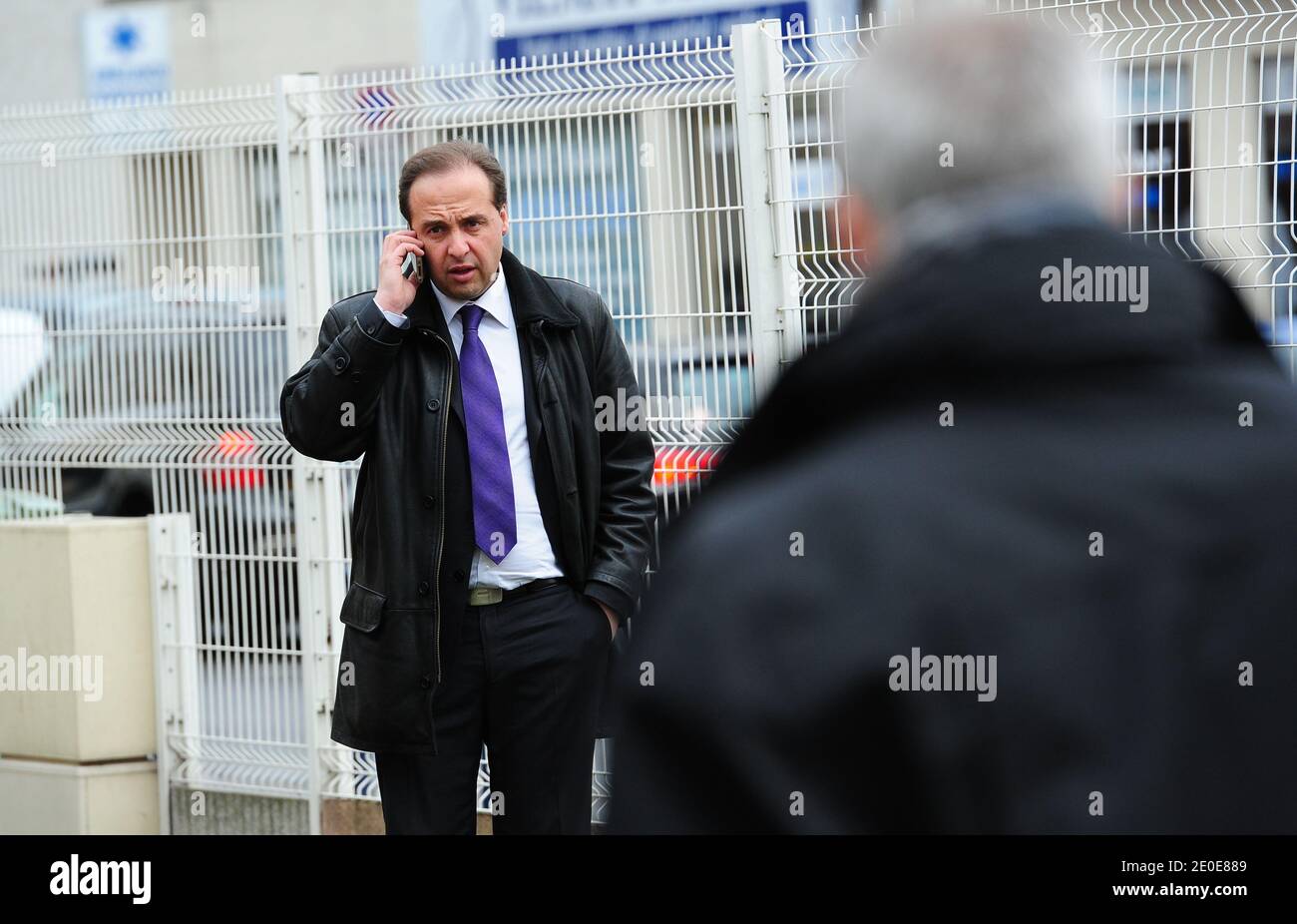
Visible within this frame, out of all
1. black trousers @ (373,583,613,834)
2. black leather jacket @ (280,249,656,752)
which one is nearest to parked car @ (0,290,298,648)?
black leather jacket @ (280,249,656,752)

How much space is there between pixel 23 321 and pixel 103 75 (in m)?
15.2

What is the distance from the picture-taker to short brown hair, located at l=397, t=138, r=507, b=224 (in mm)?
4289

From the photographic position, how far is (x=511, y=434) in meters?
4.21

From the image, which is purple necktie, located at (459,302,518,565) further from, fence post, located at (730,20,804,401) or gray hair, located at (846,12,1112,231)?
gray hair, located at (846,12,1112,231)

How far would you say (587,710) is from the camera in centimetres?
428

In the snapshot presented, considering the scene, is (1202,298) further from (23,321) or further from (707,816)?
(23,321)

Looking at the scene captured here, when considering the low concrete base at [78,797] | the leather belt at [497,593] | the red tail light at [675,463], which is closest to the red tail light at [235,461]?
the low concrete base at [78,797]

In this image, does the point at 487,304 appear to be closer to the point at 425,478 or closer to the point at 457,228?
the point at 457,228

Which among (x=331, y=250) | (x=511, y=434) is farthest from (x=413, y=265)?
(x=331, y=250)

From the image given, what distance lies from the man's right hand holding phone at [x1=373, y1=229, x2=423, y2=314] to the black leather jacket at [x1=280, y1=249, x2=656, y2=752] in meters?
0.05

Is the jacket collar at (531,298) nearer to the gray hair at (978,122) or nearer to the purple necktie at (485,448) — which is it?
the purple necktie at (485,448)

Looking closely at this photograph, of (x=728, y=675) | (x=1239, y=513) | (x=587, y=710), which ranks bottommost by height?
(x=587, y=710)

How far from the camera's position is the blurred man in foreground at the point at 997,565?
4.47 feet
